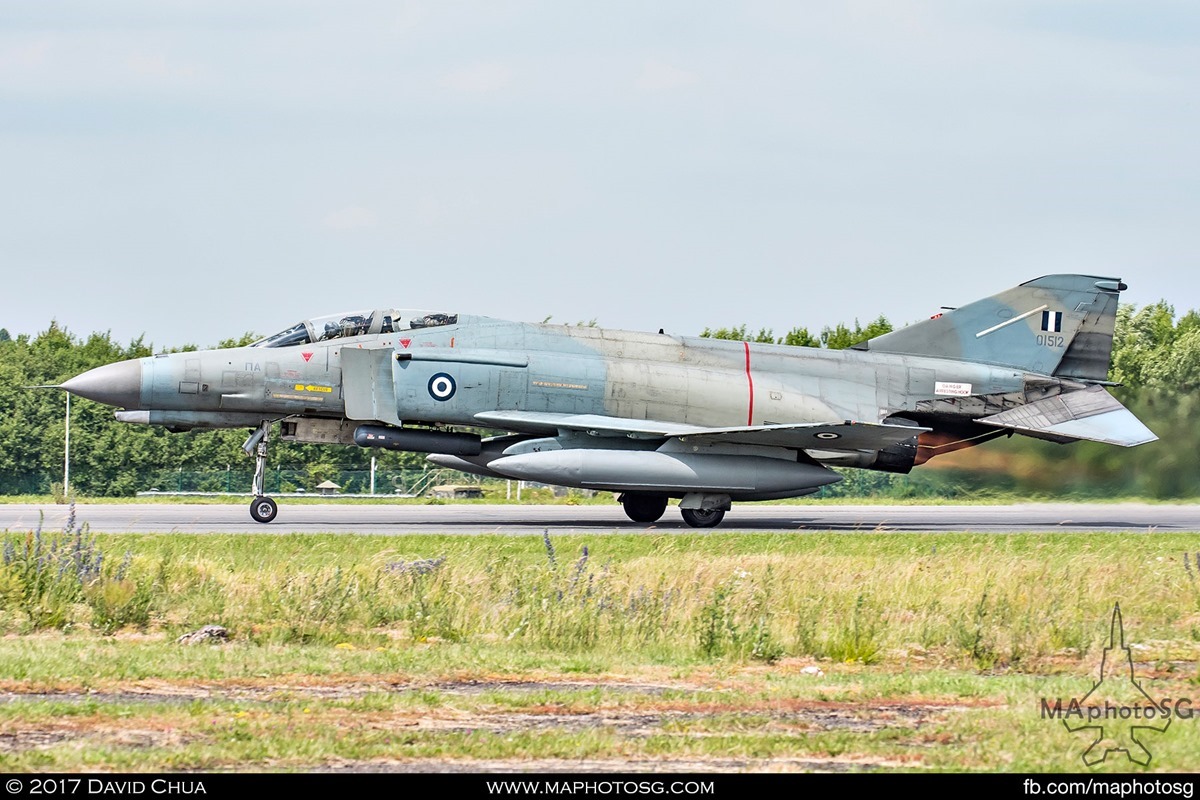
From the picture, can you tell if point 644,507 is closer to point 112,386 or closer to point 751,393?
point 751,393

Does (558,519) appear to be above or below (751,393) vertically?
below

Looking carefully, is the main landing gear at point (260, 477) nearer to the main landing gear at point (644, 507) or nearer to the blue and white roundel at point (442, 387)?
the blue and white roundel at point (442, 387)

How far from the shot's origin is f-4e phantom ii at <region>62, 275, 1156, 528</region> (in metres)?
21.9

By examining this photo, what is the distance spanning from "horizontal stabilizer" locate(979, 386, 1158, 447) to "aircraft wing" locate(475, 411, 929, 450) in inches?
110

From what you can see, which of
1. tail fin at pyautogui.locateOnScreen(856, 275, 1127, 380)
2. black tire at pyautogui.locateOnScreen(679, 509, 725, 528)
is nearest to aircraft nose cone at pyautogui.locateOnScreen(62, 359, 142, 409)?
black tire at pyautogui.locateOnScreen(679, 509, 725, 528)

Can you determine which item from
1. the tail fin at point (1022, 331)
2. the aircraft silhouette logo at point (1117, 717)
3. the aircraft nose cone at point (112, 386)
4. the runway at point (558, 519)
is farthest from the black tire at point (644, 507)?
the aircraft silhouette logo at point (1117, 717)

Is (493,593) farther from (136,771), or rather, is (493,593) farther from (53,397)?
(53,397)

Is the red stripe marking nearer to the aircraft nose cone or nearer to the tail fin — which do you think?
the tail fin

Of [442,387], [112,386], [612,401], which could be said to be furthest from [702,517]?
[112,386]

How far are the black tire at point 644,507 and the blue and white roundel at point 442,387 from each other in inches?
157

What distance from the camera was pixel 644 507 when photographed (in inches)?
954

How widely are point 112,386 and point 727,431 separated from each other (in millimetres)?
9723

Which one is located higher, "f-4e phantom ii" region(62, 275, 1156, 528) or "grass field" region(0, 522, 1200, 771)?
"f-4e phantom ii" region(62, 275, 1156, 528)
